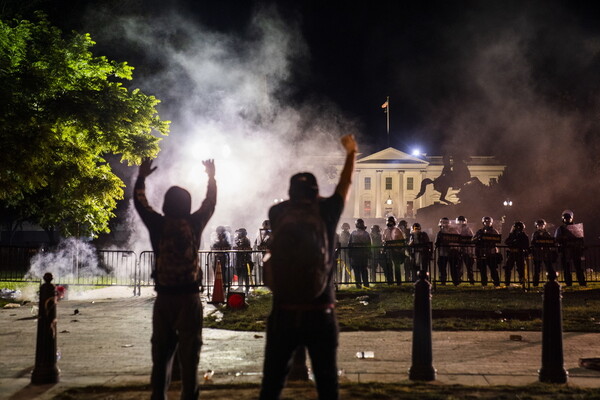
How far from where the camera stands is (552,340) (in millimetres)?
5543

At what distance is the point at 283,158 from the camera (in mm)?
49188

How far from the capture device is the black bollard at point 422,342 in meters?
5.58

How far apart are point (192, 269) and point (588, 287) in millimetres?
12396

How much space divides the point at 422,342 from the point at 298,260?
267cm

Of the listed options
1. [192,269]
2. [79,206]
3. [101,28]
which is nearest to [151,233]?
[192,269]

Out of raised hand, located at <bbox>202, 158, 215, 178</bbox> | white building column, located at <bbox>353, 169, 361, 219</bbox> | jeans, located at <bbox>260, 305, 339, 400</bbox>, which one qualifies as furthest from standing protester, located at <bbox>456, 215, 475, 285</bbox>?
white building column, located at <bbox>353, 169, 361, 219</bbox>

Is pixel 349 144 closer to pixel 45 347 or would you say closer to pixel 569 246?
pixel 45 347

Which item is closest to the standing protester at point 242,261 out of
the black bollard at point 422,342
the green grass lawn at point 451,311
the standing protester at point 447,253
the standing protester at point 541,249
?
the green grass lawn at point 451,311

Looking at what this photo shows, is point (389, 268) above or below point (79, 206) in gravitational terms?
below

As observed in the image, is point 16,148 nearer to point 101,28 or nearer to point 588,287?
point 101,28

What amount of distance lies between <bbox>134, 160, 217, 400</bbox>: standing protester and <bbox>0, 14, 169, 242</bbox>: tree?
9.91m

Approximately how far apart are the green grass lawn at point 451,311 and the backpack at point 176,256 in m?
4.74

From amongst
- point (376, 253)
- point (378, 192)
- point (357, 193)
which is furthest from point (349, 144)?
point (378, 192)

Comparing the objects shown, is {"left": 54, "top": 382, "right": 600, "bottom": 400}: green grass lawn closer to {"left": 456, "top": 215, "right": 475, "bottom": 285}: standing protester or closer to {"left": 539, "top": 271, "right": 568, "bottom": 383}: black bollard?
{"left": 539, "top": 271, "right": 568, "bottom": 383}: black bollard
